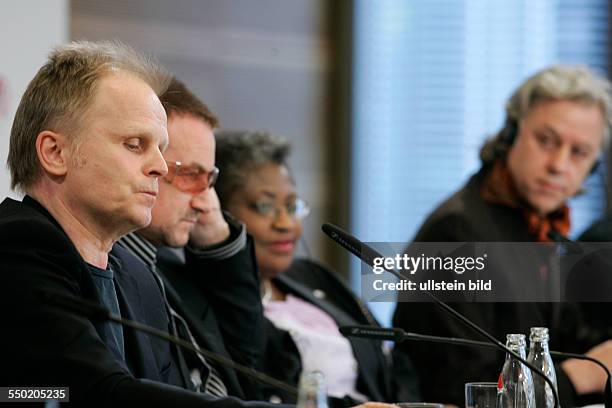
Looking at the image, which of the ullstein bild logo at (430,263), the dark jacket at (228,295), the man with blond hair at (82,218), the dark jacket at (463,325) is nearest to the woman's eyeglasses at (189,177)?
the dark jacket at (228,295)

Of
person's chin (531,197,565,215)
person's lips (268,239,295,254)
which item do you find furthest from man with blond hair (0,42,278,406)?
person's chin (531,197,565,215)

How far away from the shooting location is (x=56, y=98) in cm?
172

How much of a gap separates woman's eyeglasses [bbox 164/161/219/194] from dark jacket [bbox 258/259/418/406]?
598 millimetres

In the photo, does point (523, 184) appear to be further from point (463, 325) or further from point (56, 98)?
point (56, 98)

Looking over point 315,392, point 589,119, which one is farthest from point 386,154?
point 315,392

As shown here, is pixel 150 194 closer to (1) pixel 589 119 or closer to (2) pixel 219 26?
(1) pixel 589 119

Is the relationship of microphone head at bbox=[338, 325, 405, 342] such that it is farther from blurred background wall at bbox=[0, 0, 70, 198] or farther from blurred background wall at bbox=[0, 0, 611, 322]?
blurred background wall at bbox=[0, 0, 611, 322]

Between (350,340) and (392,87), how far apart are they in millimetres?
2274

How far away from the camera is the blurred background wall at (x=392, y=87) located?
511 centimetres

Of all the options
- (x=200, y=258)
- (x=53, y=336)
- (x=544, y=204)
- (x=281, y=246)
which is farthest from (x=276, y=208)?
(x=53, y=336)

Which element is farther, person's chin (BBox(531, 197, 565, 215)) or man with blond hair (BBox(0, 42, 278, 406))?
person's chin (BBox(531, 197, 565, 215))

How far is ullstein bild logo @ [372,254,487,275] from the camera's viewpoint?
6.51 feet

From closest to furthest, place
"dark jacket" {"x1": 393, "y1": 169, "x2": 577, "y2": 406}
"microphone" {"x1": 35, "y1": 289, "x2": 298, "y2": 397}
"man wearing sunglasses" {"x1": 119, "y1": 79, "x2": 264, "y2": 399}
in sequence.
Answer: "microphone" {"x1": 35, "y1": 289, "x2": 298, "y2": 397} → "man wearing sunglasses" {"x1": 119, "y1": 79, "x2": 264, "y2": 399} → "dark jacket" {"x1": 393, "y1": 169, "x2": 577, "y2": 406}

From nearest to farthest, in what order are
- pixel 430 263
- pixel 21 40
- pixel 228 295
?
1. pixel 430 263
2. pixel 228 295
3. pixel 21 40
